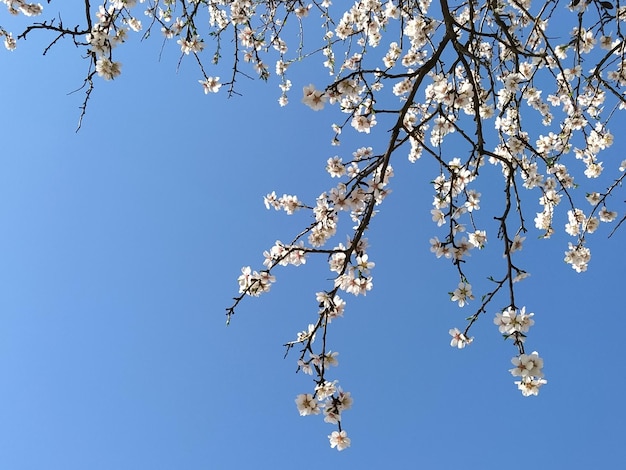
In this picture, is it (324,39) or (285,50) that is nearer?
(324,39)

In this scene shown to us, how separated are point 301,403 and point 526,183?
10.5 feet

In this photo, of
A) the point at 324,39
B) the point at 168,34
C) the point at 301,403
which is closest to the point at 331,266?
the point at 301,403

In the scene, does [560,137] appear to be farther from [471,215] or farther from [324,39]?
[324,39]

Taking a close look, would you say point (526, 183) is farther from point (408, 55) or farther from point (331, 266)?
point (331, 266)

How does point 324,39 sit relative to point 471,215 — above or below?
above

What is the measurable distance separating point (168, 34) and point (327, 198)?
3.59 m

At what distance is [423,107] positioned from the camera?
16.4 feet

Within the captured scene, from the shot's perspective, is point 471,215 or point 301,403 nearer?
point 301,403

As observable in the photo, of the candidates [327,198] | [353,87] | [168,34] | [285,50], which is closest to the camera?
[327,198]

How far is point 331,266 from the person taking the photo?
11.3 ft

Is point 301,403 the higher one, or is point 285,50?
point 285,50

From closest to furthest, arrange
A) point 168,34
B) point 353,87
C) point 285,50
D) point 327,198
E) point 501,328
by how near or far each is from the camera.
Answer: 1. point 501,328
2. point 327,198
3. point 353,87
4. point 168,34
5. point 285,50

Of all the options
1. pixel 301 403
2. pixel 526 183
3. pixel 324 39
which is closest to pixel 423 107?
pixel 526 183

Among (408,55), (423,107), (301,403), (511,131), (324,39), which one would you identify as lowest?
(301,403)
